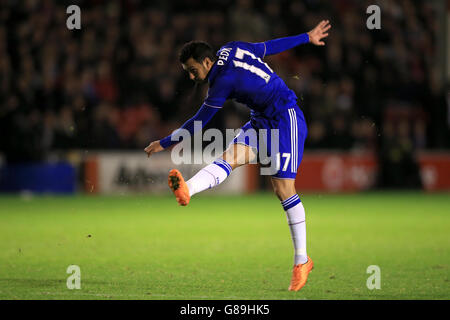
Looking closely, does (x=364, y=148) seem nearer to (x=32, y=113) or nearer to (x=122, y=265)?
(x=32, y=113)

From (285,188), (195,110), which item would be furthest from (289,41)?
(195,110)

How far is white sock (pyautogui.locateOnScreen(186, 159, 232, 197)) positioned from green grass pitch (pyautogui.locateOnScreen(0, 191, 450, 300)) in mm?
774

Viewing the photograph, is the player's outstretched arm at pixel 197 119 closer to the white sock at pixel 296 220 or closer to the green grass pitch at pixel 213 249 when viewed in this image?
the white sock at pixel 296 220

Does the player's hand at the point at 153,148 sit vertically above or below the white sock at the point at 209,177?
above

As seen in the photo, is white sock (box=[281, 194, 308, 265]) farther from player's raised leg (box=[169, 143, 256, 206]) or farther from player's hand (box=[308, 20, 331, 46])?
player's hand (box=[308, 20, 331, 46])

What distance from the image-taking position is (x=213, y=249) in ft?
26.2

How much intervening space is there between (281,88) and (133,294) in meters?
2.05

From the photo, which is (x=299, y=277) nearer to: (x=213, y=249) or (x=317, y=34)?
(x=317, y=34)

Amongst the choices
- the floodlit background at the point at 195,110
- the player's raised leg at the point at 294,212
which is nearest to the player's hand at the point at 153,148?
the player's raised leg at the point at 294,212

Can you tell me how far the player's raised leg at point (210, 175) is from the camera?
5391 mm

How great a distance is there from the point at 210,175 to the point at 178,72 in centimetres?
1106

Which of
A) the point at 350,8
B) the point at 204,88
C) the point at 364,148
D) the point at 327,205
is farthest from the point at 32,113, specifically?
the point at 350,8
